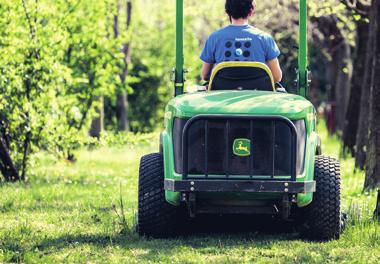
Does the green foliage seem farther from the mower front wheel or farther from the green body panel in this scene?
the green body panel

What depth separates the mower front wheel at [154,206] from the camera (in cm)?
828

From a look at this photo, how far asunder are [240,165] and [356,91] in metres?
10.4

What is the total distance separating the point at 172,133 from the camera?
8188 millimetres

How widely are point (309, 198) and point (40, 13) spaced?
6.01 metres

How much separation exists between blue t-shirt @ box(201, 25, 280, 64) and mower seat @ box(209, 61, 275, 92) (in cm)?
10

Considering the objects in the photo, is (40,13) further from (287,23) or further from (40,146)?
(287,23)

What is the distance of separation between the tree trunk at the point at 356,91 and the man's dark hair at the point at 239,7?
849 centimetres

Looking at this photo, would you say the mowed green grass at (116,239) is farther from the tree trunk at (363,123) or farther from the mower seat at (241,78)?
the tree trunk at (363,123)

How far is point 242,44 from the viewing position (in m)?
8.54

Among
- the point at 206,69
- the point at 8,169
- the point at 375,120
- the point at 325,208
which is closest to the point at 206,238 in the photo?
the point at 325,208

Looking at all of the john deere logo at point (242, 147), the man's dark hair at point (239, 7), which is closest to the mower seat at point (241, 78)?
the man's dark hair at point (239, 7)

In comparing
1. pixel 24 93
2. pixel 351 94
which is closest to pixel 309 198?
pixel 24 93

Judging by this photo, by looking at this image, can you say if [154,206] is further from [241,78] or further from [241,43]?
[241,43]

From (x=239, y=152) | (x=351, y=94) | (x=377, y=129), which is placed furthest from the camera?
(x=351, y=94)
